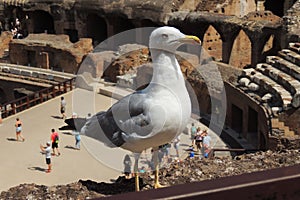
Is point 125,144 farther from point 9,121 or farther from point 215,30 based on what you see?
point 215,30

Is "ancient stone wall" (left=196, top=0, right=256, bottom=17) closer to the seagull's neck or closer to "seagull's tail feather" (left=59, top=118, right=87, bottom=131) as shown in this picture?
"seagull's tail feather" (left=59, top=118, right=87, bottom=131)

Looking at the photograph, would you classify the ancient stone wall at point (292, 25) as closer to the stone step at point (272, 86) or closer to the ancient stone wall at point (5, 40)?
the stone step at point (272, 86)

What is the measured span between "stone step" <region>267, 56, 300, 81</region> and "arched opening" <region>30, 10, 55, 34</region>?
15.7 m

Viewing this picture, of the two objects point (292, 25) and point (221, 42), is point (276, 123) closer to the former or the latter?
point (292, 25)

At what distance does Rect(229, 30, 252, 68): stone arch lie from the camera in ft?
64.1

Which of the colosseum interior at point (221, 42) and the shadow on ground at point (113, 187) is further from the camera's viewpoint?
the colosseum interior at point (221, 42)

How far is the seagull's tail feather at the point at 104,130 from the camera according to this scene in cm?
465

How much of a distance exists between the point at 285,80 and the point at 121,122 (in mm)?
A: 9107

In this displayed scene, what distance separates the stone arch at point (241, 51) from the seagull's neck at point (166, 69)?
1528 centimetres

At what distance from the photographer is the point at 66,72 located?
2256 centimetres

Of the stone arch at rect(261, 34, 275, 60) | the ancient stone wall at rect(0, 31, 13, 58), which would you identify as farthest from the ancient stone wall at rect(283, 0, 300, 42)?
the ancient stone wall at rect(0, 31, 13, 58)

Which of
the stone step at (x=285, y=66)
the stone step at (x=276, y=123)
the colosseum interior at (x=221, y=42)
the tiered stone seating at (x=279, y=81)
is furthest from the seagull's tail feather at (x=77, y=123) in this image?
the stone step at (x=285, y=66)

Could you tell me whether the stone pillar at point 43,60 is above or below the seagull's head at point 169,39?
below

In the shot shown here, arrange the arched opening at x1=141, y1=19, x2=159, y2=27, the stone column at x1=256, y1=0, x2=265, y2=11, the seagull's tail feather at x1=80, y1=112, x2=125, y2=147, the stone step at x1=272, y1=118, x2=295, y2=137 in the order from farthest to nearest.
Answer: the stone column at x1=256, y1=0, x2=265, y2=11 < the arched opening at x1=141, y1=19, x2=159, y2=27 < the stone step at x1=272, y1=118, x2=295, y2=137 < the seagull's tail feather at x1=80, y1=112, x2=125, y2=147
